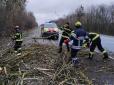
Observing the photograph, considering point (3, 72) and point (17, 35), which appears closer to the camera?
point (3, 72)

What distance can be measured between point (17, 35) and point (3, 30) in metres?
22.3

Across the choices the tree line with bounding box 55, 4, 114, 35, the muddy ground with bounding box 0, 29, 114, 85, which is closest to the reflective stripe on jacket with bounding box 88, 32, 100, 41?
the muddy ground with bounding box 0, 29, 114, 85

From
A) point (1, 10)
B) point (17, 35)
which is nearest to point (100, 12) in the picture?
point (1, 10)

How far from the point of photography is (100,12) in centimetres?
13200

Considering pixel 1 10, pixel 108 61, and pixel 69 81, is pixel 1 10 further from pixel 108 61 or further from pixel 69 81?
pixel 69 81

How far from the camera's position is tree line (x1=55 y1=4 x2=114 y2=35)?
9935 cm

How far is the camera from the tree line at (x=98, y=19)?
99350mm

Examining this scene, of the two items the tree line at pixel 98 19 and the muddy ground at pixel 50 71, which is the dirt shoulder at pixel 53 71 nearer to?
the muddy ground at pixel 50 71

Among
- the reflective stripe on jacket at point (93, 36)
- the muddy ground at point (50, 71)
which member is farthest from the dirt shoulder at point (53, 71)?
the reflective stripe on jacket at point (93, 36)

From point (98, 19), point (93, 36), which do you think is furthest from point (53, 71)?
point (98, 19)

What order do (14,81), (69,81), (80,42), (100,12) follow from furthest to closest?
1. (100,12)
2. (80,42)
3. (69,81)
4. (14,81)

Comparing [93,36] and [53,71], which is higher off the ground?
[93,36]

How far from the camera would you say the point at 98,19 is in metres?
120

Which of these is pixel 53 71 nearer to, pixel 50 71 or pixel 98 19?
pixel 50 71
